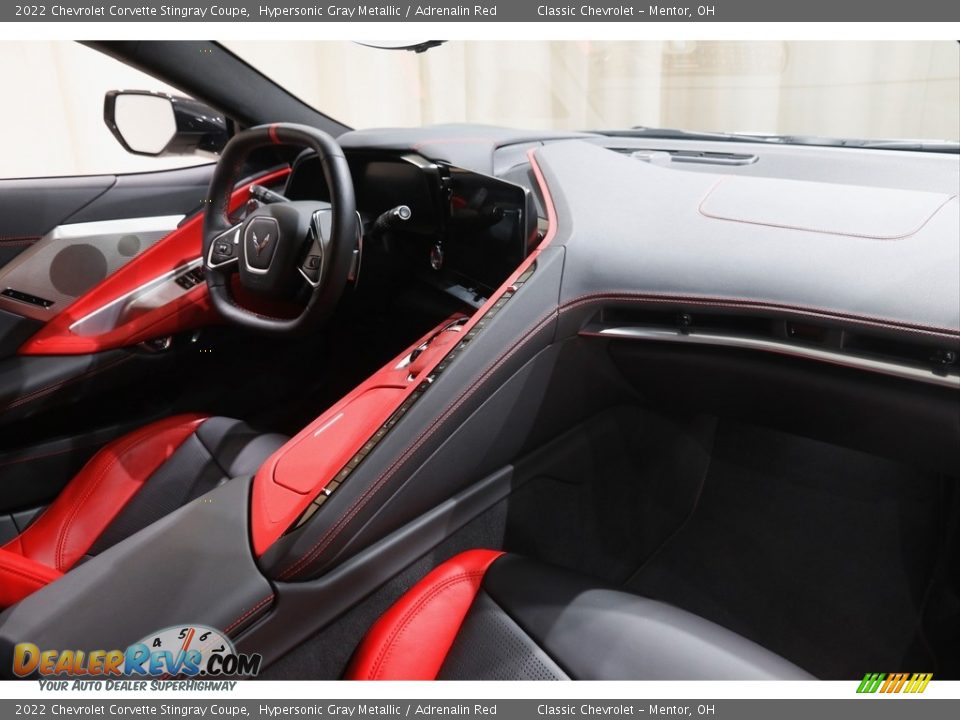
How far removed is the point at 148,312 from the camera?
1576 mm

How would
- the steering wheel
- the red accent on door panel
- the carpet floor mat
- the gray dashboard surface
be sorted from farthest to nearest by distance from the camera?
1. the red accent on door panel
2. the carpet floor mat
3. the steering wheel
4. the gray dashboard surface

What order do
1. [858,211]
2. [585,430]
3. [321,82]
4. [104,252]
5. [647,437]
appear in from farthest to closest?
[321,82] → [104,252] → [647,437] → [585,430] → [858,211]

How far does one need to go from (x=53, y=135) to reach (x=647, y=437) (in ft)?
7.99

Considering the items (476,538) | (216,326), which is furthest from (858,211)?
(216,326)

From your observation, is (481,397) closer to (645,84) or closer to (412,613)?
(412,613)

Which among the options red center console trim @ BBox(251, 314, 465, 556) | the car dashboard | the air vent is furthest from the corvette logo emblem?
the air vent

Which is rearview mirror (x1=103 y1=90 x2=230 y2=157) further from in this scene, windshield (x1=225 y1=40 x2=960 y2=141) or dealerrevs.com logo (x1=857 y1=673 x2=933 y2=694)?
dealerrevs.com logo (x1=857 y1=673 x2=933 y2=694)

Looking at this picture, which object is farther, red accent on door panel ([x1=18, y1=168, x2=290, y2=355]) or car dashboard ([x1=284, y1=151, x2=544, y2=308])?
red accent on door panel ([x1=18, y1=168, x2=290, y2=355])

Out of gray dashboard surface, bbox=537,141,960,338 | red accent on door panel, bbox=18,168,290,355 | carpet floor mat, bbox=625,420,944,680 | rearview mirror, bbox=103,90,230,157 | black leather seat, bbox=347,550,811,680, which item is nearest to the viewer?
black leather seat, bbox=347,550,811,680

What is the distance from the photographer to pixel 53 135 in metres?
2.47

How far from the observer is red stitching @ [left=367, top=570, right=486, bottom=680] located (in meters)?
0.84

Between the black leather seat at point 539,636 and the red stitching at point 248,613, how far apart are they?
0.14 metres

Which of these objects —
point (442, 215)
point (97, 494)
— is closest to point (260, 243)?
point (442, 215)
